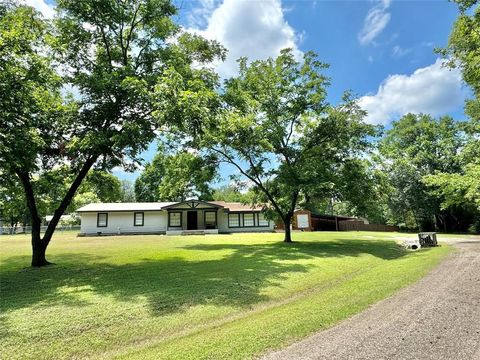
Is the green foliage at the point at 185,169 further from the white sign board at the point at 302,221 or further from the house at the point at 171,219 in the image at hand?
the white sign board at the point at 302,221

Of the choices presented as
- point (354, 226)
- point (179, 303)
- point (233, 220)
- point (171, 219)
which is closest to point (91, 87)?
point (179, 303)

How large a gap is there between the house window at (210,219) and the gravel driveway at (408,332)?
27.1 m

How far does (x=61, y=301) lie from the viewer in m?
7.21

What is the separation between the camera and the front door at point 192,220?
33.2 m

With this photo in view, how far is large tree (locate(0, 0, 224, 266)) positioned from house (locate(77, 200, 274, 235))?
63.4 feet

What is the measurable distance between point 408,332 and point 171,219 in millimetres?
29573

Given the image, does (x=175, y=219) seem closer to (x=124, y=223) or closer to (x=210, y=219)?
(x=210, y=219)

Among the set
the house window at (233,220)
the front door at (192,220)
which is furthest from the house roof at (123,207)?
the house window at (233,220)

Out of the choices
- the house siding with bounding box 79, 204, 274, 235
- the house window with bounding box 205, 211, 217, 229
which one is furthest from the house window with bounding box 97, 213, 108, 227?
the house window with bounding box 205, 211, 217, 229

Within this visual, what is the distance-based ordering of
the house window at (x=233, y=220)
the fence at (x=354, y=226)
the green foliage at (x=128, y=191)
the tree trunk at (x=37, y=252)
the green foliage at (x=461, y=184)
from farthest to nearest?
1. the green foliage at (x=128, y=191)
2. the fence at (x=354, y=226)
3. the house window at (x=233, y=220)
4. the green foliage at (x=461, y=184)
5. the tree trunk at (x=37, y=252)

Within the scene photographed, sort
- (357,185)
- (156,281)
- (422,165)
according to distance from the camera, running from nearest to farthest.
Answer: (156,281) → (357,185) → (422,165)

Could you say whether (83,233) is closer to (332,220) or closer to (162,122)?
(162,122)

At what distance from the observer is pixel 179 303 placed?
7012 millimetres

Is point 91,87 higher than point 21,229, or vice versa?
point 91,87
